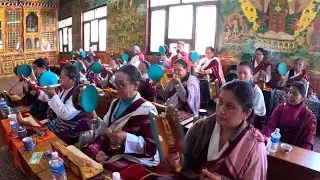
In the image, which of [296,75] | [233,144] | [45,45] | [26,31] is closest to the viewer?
[233,144]

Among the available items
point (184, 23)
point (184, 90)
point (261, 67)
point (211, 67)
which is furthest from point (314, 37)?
point (184, 23)

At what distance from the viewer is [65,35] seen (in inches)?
537

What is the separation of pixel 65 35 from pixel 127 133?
42.7 feet

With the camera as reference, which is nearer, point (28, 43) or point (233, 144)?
point (233, 144)

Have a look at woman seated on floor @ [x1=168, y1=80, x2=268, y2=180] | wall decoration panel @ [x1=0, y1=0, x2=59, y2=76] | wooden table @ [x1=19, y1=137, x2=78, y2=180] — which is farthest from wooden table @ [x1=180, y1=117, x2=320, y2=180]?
wall decoration panel @ [x1=0, y1=0, x2=59, y2=76]

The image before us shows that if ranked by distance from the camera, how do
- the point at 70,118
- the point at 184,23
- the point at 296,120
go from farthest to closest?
the point at 184,23, the point at 296,120, the point at 70,118

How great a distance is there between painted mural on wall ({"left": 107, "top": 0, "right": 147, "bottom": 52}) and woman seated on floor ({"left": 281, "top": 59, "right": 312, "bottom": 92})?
16.1ft

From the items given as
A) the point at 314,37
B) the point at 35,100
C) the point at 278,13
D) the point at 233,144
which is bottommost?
the point at 35,100

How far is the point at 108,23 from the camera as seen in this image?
10.3 meters

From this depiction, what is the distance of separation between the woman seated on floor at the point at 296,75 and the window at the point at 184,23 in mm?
2189

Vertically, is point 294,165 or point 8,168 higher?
point 294,165

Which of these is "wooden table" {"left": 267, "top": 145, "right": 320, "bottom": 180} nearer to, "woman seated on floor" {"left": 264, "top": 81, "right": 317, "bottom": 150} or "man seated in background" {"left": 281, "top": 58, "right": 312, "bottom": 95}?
"woman seated on floor" {"left": 264, "top": 81, "right": 317, "bottom": 150}

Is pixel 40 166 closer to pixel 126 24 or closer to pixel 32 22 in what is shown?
pixel 126 24

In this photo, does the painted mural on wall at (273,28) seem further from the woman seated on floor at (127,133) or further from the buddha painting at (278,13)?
the woman seated on floor at (127,133)
